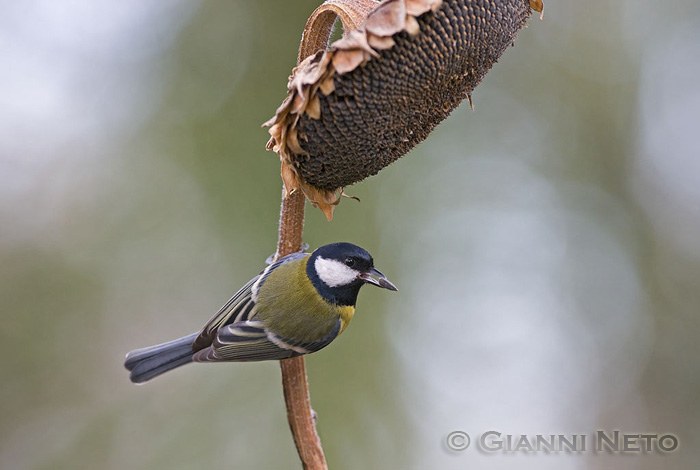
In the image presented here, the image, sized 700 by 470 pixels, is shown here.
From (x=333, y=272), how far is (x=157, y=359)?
78 cm

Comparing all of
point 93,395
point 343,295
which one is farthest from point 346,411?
point 343,295

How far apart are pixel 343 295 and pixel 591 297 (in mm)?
3506

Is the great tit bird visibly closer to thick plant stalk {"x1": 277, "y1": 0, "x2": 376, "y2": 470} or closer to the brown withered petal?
thick plant stalk {"x1": 277, "y1": 0, "x2": 376, "y2": 470}

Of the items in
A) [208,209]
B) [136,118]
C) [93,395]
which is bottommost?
[93,395]

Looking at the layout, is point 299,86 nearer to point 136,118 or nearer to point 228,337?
point 228,337

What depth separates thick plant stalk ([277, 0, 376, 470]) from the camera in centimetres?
158

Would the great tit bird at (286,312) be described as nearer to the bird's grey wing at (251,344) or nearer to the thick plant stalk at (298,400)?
the bird's grey wing at (251,344)

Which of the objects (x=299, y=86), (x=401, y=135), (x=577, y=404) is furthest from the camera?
(x=577, y=404)

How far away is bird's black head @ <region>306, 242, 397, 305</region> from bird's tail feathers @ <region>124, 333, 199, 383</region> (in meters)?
0.55

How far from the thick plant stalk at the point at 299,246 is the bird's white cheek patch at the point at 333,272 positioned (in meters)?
0.59

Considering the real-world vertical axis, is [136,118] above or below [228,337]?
above

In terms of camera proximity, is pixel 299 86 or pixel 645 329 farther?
pixel 645 329

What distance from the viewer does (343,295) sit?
2373mm

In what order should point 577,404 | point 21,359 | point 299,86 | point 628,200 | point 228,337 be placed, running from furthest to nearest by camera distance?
point 628,200 → point 577,404 → point 21,359 → point 228,337 → point 299,86
